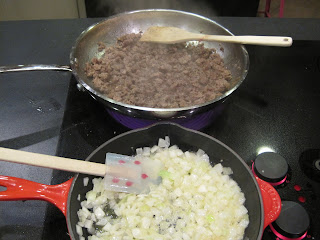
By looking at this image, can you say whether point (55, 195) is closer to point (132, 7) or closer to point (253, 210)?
point (253, 210)

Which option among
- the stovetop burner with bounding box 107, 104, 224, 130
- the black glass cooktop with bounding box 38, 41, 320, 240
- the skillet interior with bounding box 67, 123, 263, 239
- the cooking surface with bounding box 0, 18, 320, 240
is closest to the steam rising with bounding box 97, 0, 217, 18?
the cooking surface with bounding box 0, 18, 320, 240

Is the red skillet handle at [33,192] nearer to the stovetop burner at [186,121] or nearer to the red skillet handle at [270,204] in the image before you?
the stovetop burner at [186,121]

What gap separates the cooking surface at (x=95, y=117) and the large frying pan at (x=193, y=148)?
141 mm

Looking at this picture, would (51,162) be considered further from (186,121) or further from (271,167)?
(271,167)

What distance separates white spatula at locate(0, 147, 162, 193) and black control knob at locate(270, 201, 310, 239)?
43 cm

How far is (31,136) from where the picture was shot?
4.60 ft

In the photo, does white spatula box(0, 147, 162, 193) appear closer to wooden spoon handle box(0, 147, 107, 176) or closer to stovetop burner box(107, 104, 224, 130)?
wooden spoon handle box(0, 147, 107, 176)

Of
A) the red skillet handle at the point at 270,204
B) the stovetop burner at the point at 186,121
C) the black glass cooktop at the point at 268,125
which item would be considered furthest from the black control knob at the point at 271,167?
the stovetop burner at the point at 186,121

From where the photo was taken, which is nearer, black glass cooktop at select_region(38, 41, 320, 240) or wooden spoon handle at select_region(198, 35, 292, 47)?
black glass cooktop at select_region(38, 41, 320, 240)

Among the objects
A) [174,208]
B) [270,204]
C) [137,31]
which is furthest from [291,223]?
[137,31]

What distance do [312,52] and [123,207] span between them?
54.8 inches

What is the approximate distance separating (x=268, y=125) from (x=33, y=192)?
1.02m

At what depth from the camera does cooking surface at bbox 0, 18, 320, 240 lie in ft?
3.81

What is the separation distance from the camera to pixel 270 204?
101 cm
